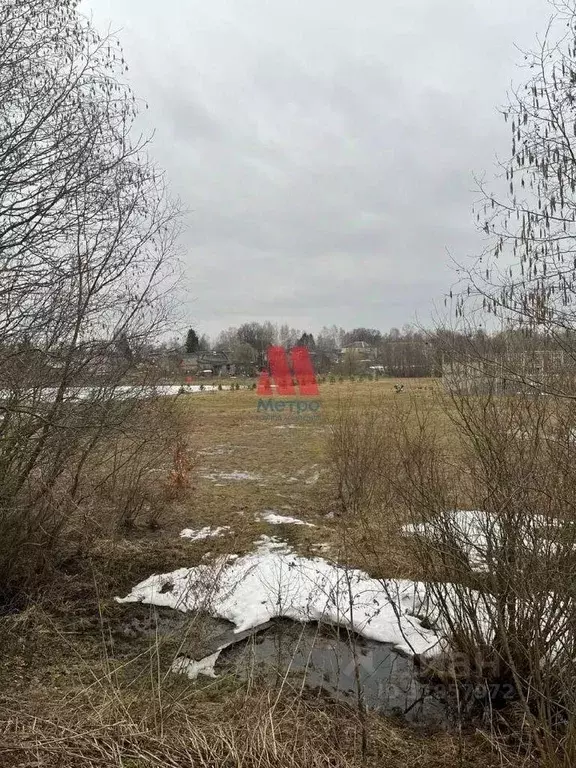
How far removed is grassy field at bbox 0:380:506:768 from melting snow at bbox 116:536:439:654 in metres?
0.26

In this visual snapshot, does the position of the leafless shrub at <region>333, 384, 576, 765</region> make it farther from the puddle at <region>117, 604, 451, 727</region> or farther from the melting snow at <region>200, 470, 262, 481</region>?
the melting snow at <region>200, 470, 262, 481</region>

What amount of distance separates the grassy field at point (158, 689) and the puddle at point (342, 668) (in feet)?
0.85

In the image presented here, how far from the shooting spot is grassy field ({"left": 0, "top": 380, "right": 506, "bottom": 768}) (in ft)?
9.37

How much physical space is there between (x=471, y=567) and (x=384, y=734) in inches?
51.7

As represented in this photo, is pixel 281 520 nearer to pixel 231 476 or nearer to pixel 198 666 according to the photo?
pixel 231 476

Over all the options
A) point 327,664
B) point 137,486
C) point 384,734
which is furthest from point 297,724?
point 137,486

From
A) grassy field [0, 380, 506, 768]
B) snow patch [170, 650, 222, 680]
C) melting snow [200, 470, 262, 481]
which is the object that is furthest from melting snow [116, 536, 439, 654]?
melting snow [200, 470, 262, 481]

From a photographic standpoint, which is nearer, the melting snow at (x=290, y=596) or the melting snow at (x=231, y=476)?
the melting snow at (x=290, y=596)

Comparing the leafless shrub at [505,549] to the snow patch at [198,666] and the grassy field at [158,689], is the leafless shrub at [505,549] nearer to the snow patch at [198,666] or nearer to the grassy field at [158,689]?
the grassy field at [158,689]

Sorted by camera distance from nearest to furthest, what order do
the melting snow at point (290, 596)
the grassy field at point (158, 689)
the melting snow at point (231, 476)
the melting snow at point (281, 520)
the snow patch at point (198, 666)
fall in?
1. the grassy field at point (158, 689)
2. the snow patch at point (198, 666)
3. the melting snow at point (290, 596)
4. the melting snow at point (281, 520)
5. the melting snow at point (231, 476)

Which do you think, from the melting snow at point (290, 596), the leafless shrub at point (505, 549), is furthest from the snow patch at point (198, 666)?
the leafless shrub at point (505, 549)

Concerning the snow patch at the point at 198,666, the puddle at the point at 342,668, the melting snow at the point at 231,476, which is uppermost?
the melting snow at the point at 231,476

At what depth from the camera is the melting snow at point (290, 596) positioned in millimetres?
4875

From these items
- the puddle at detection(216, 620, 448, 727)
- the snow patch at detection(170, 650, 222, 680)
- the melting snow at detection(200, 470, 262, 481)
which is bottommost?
the puddle at detection(216, 620, 448, 727)
